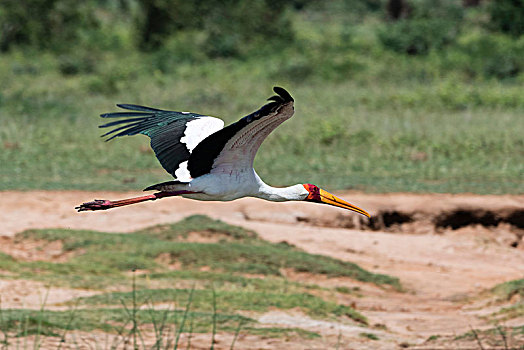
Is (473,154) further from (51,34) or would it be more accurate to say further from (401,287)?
(51,34)

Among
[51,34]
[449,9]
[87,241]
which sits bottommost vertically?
[87,241]

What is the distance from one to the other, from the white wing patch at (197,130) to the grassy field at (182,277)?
5.28ft

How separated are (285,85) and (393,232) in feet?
30.1

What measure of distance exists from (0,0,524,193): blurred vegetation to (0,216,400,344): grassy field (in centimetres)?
206

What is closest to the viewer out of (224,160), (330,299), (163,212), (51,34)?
(224,160)

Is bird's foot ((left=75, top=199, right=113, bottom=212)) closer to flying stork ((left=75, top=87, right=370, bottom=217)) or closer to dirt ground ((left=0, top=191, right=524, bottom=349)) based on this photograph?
flying stork ((left=75, top=87, right=370, bottom=217))

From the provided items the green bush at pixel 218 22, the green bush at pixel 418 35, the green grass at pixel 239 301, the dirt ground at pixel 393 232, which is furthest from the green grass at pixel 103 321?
the green bush at pixel 418 35

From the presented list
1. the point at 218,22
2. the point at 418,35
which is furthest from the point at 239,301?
the point at 218,22

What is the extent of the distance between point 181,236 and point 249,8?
1377cm

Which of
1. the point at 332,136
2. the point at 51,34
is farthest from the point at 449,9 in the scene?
the point at 332,136

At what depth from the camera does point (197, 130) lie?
5008mm

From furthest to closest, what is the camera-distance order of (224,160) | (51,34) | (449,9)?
1. (449,9)
2. (51,34)
3. (224,160)

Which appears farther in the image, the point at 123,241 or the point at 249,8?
the point at 249,8

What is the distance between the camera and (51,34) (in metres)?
21.1
